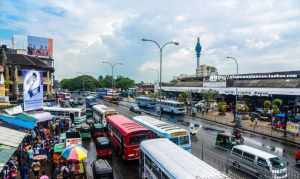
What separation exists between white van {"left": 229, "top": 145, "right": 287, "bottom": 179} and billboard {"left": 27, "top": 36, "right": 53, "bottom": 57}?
81.5 metres

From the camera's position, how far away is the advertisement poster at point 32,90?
2195 cm

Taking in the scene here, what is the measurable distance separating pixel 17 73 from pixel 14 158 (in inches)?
1557

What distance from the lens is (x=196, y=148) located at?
79.2 feet

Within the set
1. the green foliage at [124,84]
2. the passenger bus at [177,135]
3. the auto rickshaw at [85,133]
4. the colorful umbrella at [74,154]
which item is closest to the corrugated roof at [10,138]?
the colorful umbrella at [74,154]

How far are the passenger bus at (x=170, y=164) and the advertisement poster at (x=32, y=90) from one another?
12732 millimetres

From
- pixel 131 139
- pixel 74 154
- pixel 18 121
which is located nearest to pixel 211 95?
pixel 131 139

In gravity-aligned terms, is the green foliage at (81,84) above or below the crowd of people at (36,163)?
above

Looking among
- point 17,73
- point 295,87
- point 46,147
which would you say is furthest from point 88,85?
point 46,147


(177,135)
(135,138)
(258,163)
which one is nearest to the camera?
(258,163)

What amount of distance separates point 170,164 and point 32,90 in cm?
1675

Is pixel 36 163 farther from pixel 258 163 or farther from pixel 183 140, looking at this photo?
pixel 258 163

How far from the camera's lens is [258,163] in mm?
16094

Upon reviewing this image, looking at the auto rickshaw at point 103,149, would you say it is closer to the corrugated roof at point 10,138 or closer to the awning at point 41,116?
the corrugated roof at point 10,138

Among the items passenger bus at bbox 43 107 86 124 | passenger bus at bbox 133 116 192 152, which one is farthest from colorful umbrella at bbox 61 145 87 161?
passenger bus at bbox 43 107 86 124
